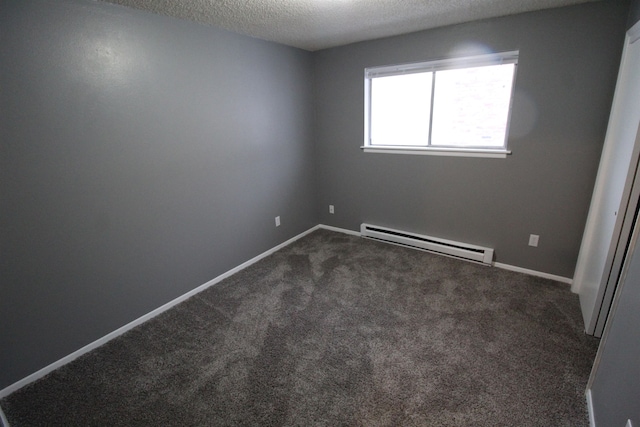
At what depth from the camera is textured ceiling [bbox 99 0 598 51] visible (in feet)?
6.66

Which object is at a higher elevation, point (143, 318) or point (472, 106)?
point (472, 106)

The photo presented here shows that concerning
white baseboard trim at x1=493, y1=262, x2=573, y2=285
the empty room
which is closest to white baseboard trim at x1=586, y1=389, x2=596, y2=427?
the empty room

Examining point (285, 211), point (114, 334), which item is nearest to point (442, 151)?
point (285, 211)

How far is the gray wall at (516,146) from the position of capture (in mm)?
2283

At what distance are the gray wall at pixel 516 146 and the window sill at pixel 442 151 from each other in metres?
0.05

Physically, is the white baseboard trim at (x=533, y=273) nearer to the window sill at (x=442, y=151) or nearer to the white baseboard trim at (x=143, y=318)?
the white baseboard trim at (x=143, y=318)

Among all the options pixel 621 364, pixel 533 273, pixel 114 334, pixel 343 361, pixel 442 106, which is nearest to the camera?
pixel 621 364

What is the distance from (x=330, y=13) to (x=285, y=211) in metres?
2.08

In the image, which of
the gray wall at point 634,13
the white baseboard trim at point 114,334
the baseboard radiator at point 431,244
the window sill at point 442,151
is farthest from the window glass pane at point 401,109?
the white baseboard trim at point 114,334

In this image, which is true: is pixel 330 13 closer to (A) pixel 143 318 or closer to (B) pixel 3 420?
(A) pixel 143 318

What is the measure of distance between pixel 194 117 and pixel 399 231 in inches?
97.9

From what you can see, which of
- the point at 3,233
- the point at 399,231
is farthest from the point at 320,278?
the point at 3,233

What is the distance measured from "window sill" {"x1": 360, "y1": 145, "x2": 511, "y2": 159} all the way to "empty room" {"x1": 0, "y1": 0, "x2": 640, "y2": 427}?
22mm

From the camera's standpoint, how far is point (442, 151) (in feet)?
10.0
